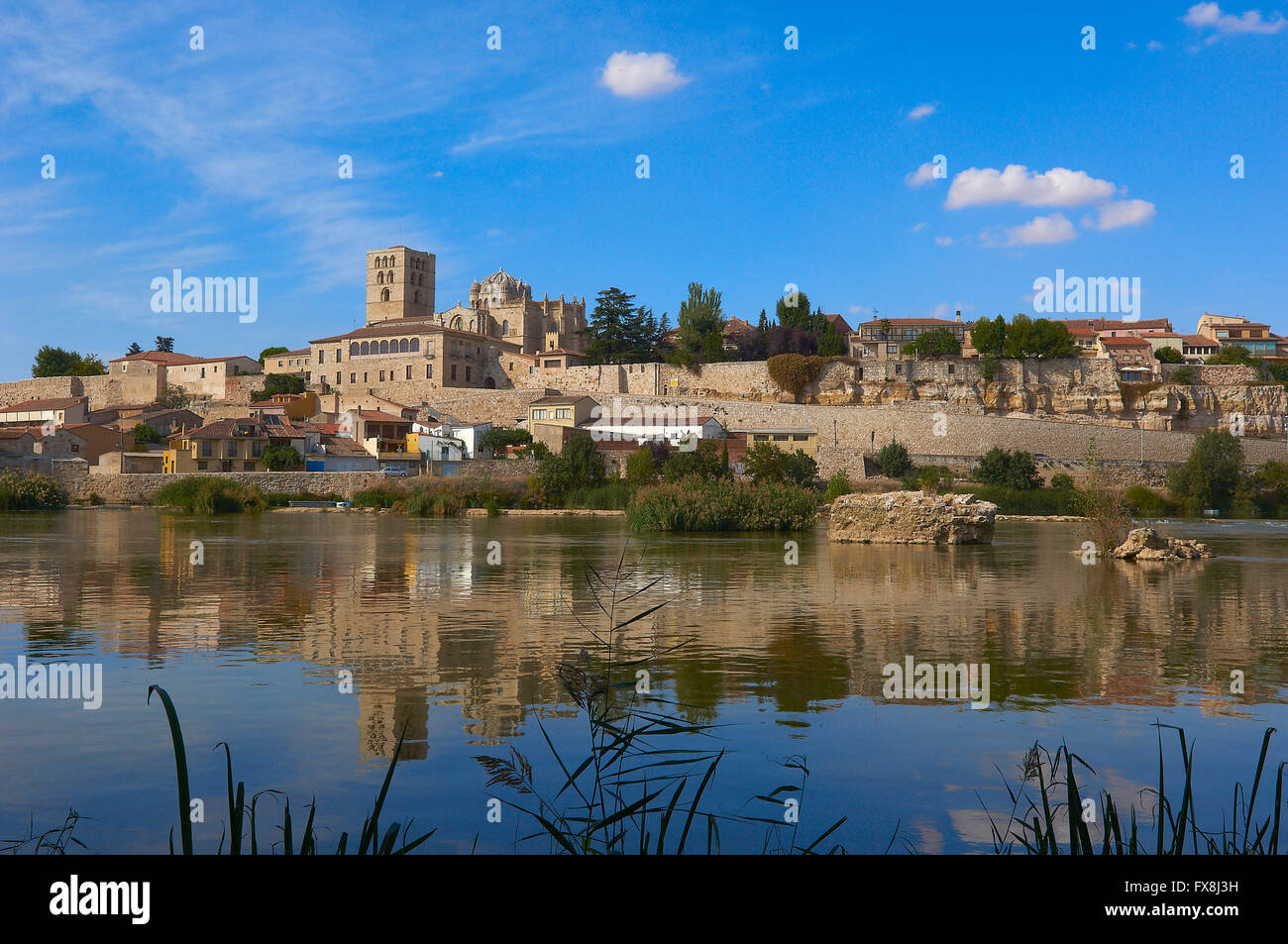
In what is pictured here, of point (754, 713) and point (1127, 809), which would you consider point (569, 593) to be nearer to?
point (754, 713)

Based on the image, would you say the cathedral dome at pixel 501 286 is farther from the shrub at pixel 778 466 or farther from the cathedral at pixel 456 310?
the shrub at pixel 778 466

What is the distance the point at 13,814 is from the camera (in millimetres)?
3982

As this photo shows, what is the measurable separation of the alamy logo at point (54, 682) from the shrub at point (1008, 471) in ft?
154

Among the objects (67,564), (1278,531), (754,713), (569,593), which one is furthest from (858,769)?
(1278,531)

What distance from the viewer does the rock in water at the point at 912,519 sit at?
854 inches

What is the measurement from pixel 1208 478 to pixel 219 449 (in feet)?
157

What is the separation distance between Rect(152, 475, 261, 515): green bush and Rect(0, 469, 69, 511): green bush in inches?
165

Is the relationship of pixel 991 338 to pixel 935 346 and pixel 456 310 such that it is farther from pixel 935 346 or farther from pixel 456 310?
pixel 456 310

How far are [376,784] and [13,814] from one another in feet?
4.52

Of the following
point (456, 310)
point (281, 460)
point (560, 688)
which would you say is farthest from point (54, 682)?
point (456, 310)

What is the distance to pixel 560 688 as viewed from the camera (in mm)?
6340

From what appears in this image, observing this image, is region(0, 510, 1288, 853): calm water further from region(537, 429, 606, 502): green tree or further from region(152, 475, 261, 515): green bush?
region(537, 429, 606, 502): green tree
